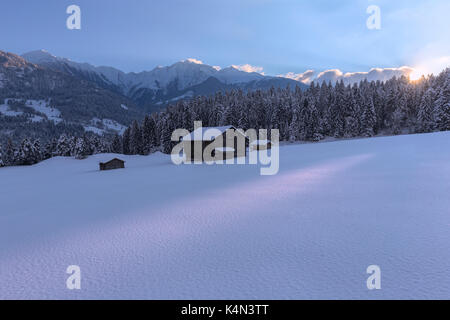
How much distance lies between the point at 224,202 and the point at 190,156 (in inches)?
1201

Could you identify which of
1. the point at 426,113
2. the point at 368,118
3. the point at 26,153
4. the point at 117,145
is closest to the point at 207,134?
the point at 368,118

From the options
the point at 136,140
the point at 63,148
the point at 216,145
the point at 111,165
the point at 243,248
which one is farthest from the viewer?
the point at 136,140

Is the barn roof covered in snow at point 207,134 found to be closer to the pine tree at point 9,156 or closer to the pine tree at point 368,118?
the pine tree at point 368,118

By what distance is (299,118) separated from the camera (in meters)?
71.6

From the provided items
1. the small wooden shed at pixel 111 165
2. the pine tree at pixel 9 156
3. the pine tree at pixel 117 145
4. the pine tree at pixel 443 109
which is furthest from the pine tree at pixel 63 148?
the pine tree at pixel 443 109

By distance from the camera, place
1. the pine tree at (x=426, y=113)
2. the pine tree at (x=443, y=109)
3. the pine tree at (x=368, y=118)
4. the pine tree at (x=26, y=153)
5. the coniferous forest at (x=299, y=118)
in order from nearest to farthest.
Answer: the pine tree at (x=443, y=109)
the pine tree at (x=426, y=113)
the pine tree at (x=26, y=153)
the coniferous forest at (x=299, y=118)
the pine tree at (x=368, y=118)

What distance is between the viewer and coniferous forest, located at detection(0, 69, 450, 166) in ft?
195

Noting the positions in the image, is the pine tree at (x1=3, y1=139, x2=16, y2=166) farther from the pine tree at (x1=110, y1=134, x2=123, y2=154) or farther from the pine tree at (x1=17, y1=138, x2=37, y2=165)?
the pine tree at (x1=110, y1=134, x2=123, y2=154)

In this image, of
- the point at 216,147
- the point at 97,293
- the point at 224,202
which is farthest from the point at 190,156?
the point at 97,293

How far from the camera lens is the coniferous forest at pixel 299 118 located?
59406mm

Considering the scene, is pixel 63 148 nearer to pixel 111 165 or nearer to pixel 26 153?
pixel 26 153

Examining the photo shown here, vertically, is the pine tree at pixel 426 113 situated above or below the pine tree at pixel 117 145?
above
